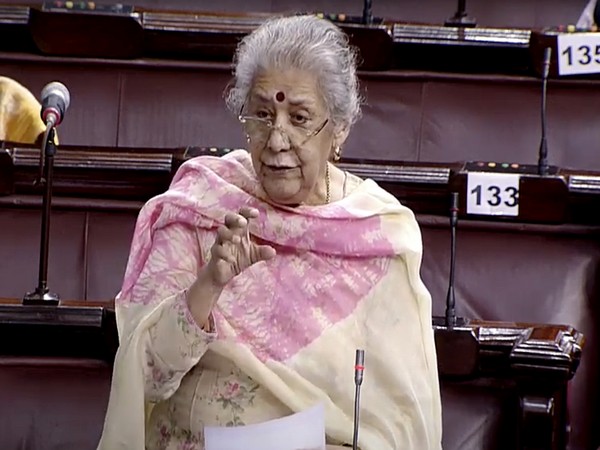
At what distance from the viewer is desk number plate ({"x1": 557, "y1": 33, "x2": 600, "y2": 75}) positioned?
370 centimetres

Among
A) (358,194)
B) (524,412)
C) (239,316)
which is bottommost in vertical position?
(524,412)

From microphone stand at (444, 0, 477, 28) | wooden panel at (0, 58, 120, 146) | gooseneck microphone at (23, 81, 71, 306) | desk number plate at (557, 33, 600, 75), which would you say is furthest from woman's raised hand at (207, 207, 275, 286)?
microphone stand at (444, 0, 477, 28)

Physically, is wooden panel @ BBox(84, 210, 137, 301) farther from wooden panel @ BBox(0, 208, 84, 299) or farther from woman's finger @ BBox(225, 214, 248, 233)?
woman's finger @ BBox(225, 214, 248, 233)

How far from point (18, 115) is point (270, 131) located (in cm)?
171

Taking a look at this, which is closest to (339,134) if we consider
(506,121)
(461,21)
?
(506,121)

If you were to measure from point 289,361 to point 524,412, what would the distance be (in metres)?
0.55

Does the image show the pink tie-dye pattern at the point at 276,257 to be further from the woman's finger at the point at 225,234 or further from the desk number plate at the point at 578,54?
the desk number plate at the point at 578,54

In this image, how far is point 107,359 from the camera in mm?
2506

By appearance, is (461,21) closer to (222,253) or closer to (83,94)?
(83,94)

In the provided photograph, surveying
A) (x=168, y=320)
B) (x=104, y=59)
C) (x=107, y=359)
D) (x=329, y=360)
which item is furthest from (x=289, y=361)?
(x=104, y=59)

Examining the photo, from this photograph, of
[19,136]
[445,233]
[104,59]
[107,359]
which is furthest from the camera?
[104,59]

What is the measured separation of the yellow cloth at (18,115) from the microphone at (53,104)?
0.98 metres

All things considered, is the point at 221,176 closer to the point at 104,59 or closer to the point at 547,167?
the point at 547,167

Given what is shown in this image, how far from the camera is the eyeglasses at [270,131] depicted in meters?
2.11
